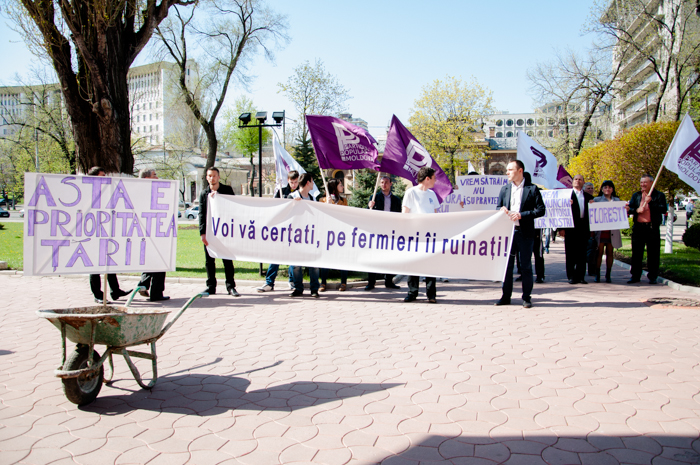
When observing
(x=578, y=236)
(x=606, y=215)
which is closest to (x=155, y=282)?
(x=578, y=236)

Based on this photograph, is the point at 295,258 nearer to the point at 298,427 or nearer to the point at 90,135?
the point at 298,427

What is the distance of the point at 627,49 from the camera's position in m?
29.7

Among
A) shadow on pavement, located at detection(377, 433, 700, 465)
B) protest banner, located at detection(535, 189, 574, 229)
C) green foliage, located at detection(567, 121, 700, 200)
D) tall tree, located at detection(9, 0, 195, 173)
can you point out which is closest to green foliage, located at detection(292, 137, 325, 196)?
green foliage, located at detection(567, 121, 700, 200)

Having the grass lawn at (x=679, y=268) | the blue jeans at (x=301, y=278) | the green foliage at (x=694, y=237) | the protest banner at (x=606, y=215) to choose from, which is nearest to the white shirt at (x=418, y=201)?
the blue jeans at (x=301, y=278)

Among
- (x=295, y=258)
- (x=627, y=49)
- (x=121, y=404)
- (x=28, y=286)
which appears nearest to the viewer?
(x=121, y=404)

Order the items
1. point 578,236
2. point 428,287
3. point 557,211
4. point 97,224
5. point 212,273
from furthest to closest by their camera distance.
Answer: point 557,211
point 578,236
point 212,273
point 428,287
point 97,224

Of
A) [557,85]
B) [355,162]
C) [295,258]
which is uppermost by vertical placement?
[557,85]

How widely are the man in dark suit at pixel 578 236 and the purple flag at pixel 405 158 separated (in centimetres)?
347

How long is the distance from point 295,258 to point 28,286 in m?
6.16

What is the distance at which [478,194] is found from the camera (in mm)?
13953

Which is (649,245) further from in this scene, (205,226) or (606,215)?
(205,226)

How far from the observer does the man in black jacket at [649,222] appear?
10.2m

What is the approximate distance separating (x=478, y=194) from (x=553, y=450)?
11.3 metres

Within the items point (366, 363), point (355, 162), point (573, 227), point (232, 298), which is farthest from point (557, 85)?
point (366, 363)
